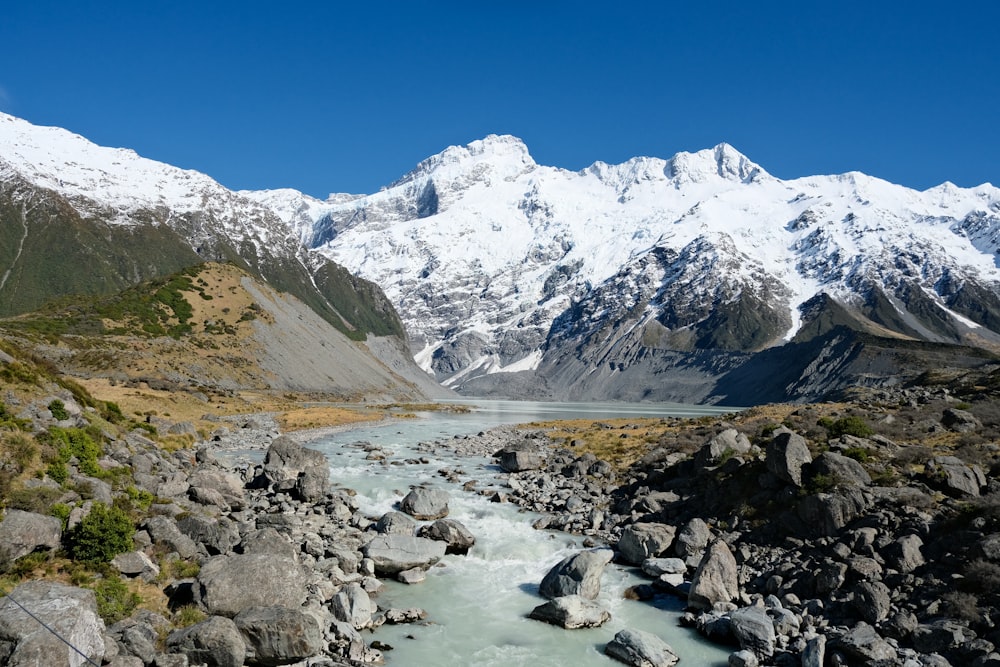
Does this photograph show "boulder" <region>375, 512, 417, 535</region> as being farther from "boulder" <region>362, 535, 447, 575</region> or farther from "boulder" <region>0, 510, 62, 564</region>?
"boulder" <region>0, 510, 62, 564</region>

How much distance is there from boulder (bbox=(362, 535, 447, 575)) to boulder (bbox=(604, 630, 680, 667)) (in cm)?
976

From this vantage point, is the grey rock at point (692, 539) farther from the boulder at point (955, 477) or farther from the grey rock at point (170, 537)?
the grey rock at point (170, 537)

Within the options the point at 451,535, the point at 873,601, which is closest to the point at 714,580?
the point at 873,601

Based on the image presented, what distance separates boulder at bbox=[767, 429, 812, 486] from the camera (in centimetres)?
3064

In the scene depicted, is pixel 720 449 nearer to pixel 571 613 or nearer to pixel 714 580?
pixel 714 580

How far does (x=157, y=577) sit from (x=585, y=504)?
25083mm

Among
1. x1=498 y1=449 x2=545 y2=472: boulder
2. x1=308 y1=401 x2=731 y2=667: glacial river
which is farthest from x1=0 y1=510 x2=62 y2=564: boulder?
x1=498 y1=449 x2=545 y2=472: boulder

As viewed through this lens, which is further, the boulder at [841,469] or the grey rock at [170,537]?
the boulder at [841,469]

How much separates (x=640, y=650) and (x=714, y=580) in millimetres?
5878

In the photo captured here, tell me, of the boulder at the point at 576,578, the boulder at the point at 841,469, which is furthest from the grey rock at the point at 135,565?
the boulder at the point at 841,469

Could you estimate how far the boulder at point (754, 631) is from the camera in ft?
67.2

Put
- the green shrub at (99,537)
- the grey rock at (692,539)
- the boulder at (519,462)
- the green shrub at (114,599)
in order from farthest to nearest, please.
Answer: the boulder at (519,462) → the grey rock at (692,539) → the green shrub at (99,537) → the green shrub at (114,599)

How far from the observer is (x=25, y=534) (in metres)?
18.5

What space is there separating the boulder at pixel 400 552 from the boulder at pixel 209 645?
31.6 ft
